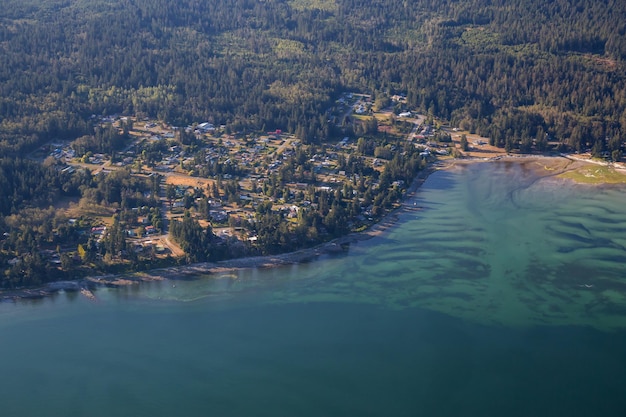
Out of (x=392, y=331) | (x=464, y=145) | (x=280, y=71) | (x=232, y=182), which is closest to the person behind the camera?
(x=392, y=331)

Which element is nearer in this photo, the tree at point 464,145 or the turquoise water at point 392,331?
the turquoise water at point 392,331

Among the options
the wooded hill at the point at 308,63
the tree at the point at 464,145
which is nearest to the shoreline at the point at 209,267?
the tree at the point at 464,145

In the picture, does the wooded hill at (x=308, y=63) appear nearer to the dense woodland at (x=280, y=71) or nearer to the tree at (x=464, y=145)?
the dense woodland at (x=280, y=71)

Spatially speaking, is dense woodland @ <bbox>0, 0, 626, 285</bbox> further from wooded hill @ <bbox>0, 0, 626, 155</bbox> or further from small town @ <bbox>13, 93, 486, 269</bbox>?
small town @ <bbox>13, 93, 486, 269</bbox>

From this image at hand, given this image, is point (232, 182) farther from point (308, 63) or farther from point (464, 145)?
point (308, 63)

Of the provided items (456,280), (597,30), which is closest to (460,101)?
(597,30)

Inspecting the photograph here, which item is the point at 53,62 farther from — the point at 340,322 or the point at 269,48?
the point at 340,322

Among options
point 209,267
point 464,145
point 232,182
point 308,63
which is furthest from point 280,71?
point 209,267
